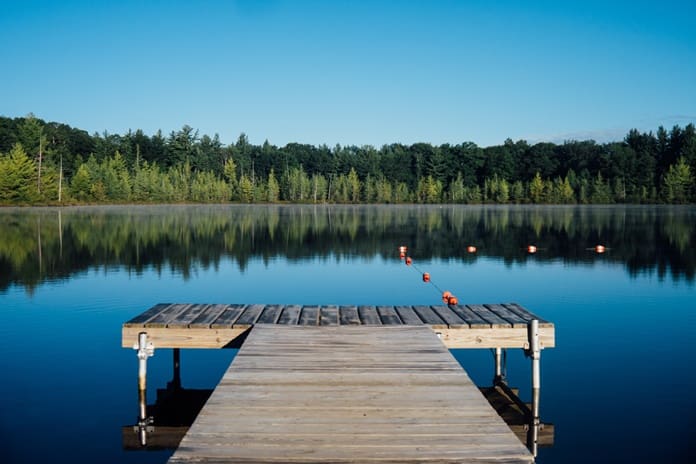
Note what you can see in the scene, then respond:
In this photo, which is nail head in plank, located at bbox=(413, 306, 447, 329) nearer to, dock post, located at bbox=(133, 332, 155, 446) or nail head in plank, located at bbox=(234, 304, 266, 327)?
nail head in plank, located at bbox=(234, 304, 266, 327)

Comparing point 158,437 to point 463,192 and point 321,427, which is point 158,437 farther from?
point 463,192

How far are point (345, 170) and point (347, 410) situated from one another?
10356 cm

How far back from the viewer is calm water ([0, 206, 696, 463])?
25.3ft

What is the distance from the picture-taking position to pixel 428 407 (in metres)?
5.29

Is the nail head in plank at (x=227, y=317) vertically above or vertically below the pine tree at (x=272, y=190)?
below

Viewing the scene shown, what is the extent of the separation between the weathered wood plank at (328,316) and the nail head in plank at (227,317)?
1.16 m

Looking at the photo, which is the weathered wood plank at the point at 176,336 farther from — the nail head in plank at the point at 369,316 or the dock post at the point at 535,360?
the dock post at the point at 535,360

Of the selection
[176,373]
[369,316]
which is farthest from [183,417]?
[369,316]

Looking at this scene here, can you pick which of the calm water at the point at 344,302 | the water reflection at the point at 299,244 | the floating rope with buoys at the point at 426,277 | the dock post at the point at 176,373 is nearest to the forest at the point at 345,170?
the water reflection at the point at 299,244

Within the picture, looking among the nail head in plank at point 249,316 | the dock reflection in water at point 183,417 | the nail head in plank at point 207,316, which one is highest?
the nail head in plank at point 207,316

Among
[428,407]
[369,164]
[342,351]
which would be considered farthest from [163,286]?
[369,164]

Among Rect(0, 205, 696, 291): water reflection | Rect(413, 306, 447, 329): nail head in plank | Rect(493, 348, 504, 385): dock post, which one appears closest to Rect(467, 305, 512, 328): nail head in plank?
Rect(413, 306, 447, 329): nail head in plank

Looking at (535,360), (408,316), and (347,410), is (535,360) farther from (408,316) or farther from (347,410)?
(347,410)

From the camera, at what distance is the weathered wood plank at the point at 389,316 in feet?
28.4
